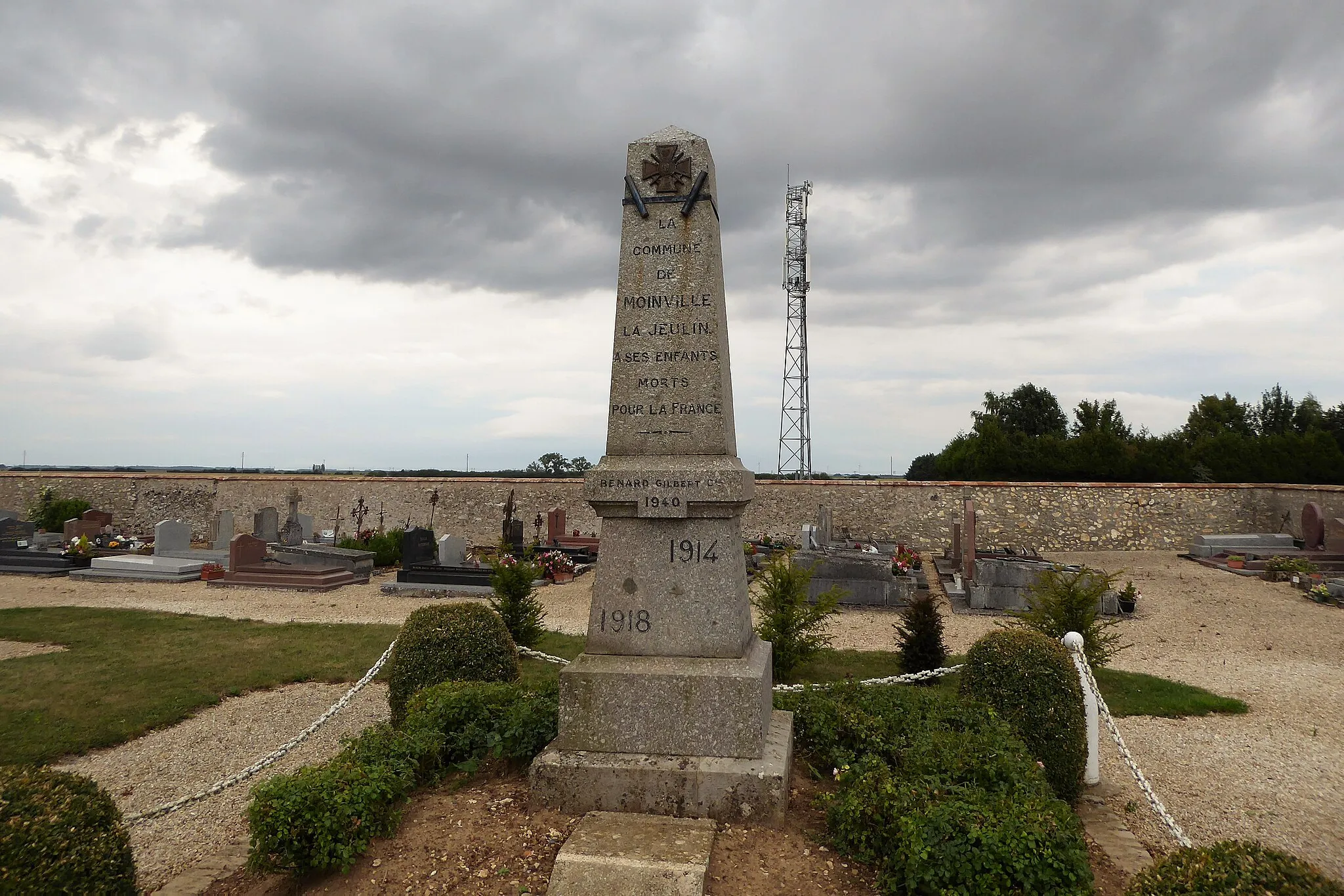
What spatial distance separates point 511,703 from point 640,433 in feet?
6.86

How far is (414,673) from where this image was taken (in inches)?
229

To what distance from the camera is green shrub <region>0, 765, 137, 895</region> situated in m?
2.79

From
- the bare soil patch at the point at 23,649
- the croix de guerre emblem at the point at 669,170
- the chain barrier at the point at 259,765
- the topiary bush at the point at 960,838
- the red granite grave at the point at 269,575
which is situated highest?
the croix de guerre emblem at the point at 669,170

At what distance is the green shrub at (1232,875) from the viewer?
7.52 ft

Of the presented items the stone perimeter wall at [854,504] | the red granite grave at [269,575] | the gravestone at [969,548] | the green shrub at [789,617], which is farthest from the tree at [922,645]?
the stone perimeter wall at [854,504]

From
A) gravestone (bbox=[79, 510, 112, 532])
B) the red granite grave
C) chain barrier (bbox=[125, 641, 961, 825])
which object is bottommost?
the red granite grave

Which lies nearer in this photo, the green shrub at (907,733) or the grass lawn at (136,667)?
the green shrub at (907,733)

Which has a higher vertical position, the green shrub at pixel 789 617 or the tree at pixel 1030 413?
the tree at pixel 1030 413

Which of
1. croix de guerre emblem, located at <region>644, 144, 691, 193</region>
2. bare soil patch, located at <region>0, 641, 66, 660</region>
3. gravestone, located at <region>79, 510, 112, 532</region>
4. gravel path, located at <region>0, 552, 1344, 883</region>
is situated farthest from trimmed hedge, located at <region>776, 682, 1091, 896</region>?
gravestone, located at <region>79, 510, 112, 532</region>

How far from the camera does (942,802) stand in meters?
3.56

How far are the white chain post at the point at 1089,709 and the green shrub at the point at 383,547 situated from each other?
16996 mm

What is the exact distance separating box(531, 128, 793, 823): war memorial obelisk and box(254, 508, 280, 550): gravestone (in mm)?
19631

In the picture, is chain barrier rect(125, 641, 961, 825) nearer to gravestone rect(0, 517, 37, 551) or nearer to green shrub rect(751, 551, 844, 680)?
green shrub rect(751, 551, 844, 680)

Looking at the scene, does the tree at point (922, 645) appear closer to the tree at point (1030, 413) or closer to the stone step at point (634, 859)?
the stone step at point (634, 859)
